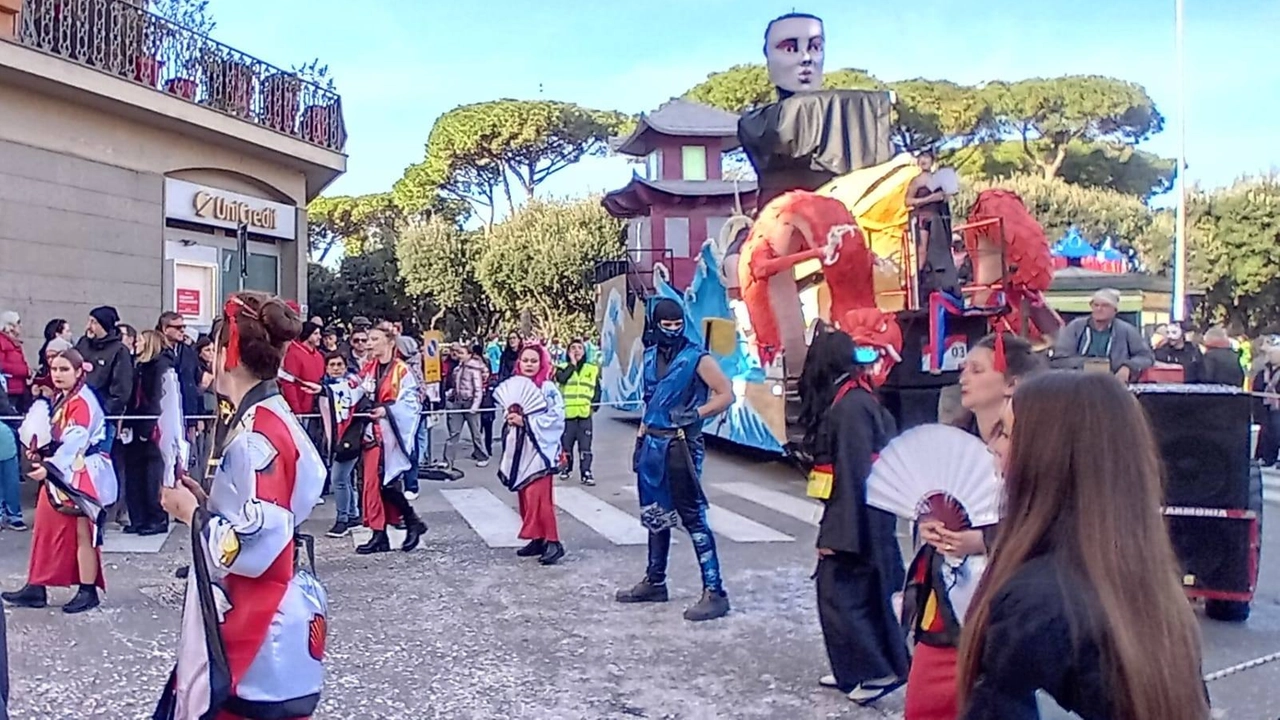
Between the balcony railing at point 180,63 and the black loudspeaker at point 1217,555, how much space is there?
1317cm

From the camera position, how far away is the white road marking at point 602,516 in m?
10.5

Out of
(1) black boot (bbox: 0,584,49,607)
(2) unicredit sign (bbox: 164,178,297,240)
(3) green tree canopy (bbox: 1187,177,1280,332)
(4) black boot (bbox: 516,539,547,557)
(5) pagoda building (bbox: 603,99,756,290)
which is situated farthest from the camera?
(3) green tree canopy (bbox: 1187,177,1280,332)

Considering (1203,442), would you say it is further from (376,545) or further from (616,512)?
(616,512)

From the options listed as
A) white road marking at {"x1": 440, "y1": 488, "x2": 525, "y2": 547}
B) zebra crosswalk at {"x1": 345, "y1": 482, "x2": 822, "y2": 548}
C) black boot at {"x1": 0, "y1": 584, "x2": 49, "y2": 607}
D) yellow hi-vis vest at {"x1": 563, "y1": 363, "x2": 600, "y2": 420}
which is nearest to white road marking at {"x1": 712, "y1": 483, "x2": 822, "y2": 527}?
zebra crosswalk at {"x1": 345, "y1": 482, "x2": 822, "y2": 548}

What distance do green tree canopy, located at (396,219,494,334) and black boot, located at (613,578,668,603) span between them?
3726 centimetres

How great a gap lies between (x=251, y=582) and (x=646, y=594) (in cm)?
442

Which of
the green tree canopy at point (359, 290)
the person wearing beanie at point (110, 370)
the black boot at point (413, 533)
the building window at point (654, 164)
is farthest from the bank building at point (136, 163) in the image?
the green tree canopy at point (359, 290)

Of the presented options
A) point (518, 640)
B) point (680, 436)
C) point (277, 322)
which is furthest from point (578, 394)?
point (277, 322)

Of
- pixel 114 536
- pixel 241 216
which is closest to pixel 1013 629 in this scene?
pixel 114 536

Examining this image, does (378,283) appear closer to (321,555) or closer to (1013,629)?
(321,555)

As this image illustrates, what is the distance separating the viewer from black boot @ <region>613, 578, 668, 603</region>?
25.4ft

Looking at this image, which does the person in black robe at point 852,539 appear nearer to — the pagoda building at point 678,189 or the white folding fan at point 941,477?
the white folding fan at point 941,477

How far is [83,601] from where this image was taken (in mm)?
7395

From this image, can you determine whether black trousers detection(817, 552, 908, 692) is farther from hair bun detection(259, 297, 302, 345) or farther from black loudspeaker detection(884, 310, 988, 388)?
black loudspeaker detection(884, 310, 988, 388)
